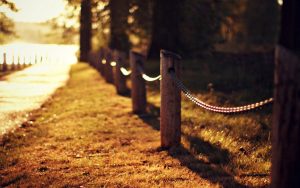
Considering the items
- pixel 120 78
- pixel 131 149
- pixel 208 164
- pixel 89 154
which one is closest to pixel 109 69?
pixel 120 78

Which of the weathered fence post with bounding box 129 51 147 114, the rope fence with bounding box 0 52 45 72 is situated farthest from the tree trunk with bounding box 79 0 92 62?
the weathered fence post with bounding box 129 51 147 114

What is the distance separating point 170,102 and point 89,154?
1242mm

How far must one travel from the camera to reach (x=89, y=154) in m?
5.46

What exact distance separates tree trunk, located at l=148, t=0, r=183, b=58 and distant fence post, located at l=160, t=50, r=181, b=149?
11764 millimetres

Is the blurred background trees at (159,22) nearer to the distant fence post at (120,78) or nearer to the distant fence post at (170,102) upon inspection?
the distant fence post at (120,78)

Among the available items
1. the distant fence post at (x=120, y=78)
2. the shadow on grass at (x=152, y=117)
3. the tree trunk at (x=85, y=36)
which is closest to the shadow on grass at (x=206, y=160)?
the shadow on grass at (x=152, y=117)

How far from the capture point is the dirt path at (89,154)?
169 inches

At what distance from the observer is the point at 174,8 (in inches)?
672

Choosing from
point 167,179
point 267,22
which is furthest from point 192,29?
point 267,22

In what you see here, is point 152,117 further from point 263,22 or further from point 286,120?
point 263,22

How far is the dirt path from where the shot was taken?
4281 mm

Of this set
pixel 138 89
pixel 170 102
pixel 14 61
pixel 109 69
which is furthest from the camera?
pixel 14 61

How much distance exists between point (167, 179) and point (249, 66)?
37.9 feet

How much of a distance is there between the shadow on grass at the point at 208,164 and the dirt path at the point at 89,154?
0.21ft
